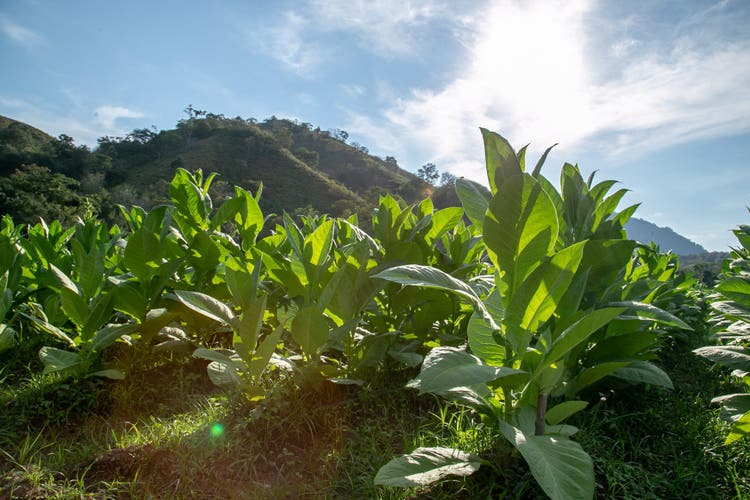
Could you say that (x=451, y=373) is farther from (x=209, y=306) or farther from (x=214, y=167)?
(x=214, y=167)

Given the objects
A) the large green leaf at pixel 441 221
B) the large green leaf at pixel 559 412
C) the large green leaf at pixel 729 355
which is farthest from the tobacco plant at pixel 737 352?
the large green leaf at pixel 441 221

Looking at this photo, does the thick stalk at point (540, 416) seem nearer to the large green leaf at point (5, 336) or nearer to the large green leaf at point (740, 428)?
the large green leaf at point (740, 428)

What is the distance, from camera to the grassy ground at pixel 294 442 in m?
1.49

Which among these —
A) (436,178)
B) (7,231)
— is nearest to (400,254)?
(7,231)

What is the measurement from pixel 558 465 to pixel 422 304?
1.25 m

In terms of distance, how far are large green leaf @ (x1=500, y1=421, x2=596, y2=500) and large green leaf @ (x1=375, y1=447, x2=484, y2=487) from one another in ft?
0.66

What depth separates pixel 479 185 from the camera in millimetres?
1699

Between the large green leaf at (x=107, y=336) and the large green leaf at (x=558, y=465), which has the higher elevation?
the large green leaf at (x=558, y=465)

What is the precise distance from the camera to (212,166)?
6156cm

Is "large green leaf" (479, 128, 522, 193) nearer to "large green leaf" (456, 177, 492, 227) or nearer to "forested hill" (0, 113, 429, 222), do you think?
"large green leaf" (456, 177, 492, 227)

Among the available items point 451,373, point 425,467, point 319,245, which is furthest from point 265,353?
point 451,373

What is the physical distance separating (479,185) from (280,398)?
1242 mm

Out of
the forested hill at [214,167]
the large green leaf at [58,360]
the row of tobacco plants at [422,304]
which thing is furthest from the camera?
the forested hill at [214,167]

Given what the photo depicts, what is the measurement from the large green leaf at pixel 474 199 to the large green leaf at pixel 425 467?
32.0 inches
